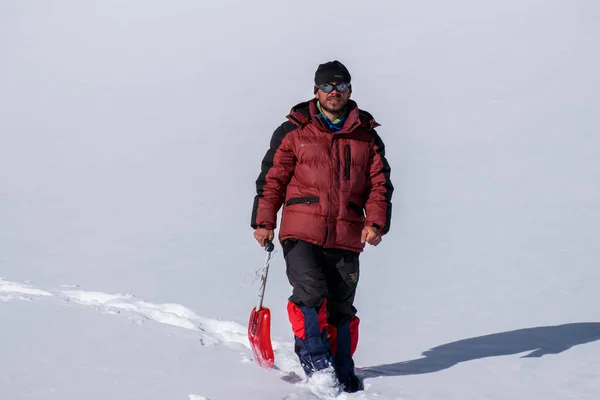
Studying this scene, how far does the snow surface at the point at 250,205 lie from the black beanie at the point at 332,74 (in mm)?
1466

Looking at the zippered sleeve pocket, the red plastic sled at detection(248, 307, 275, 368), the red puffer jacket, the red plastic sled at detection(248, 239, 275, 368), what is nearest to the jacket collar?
the red puffer jacket

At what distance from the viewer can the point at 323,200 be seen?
13.9 ft

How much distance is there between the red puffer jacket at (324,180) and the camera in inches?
167

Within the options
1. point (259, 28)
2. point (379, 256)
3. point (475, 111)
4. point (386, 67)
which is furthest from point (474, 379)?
point (259, 28)

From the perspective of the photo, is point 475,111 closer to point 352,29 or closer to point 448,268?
point 448,268

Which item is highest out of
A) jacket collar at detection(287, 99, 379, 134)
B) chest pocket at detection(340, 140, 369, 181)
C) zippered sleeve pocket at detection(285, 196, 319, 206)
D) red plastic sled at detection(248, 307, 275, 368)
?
jacket collar at detection(287, 99, 379, 134)

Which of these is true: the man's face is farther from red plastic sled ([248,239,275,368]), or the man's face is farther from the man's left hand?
red plastic sled ([248,239,275,368])

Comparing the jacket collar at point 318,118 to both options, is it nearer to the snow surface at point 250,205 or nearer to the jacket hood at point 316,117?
the jacket hood at point 316,117

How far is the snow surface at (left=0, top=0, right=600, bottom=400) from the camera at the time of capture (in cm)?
448

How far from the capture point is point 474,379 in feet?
14.9

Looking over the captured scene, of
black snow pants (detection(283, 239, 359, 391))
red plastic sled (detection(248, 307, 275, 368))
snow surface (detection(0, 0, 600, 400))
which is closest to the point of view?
black snow pants (detection(283, 239, 359, 391))

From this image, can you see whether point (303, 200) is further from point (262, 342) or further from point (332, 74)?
→ point (262, 342)

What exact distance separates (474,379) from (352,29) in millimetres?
15891

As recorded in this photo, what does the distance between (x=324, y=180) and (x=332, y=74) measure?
524 mm
